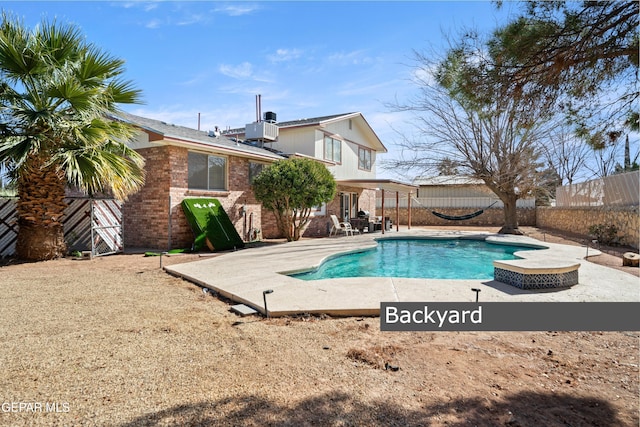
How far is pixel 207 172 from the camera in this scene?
1265 centimetres

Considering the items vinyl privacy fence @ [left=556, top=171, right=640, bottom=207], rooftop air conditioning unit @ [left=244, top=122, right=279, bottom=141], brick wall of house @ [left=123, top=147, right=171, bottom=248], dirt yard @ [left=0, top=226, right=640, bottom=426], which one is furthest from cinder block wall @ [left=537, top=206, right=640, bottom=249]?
brick wall of house @ [left=123, top=147, right=171, bottom=248]

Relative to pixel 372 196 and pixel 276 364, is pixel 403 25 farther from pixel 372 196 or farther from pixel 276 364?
pixel 372 196

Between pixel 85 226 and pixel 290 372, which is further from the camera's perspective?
pixel 85 226

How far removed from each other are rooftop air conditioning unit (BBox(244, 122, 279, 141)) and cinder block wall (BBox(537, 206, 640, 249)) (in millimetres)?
14667

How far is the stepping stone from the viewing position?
4812 mm

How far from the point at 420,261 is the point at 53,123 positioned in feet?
35.7

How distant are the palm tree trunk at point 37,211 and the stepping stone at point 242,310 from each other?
22.5ft

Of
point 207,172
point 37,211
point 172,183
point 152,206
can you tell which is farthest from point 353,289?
point 207,172

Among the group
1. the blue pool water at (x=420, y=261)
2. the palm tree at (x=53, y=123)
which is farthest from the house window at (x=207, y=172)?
the blue pool water at (x=420, y=261)

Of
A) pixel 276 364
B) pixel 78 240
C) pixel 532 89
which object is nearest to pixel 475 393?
pixel 276 364

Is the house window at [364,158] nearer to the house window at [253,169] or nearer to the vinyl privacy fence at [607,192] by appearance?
the house window at [253,169]

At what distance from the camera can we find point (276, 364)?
131 inches

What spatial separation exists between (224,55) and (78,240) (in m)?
7.25

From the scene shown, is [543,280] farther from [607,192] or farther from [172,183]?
[607,192]
